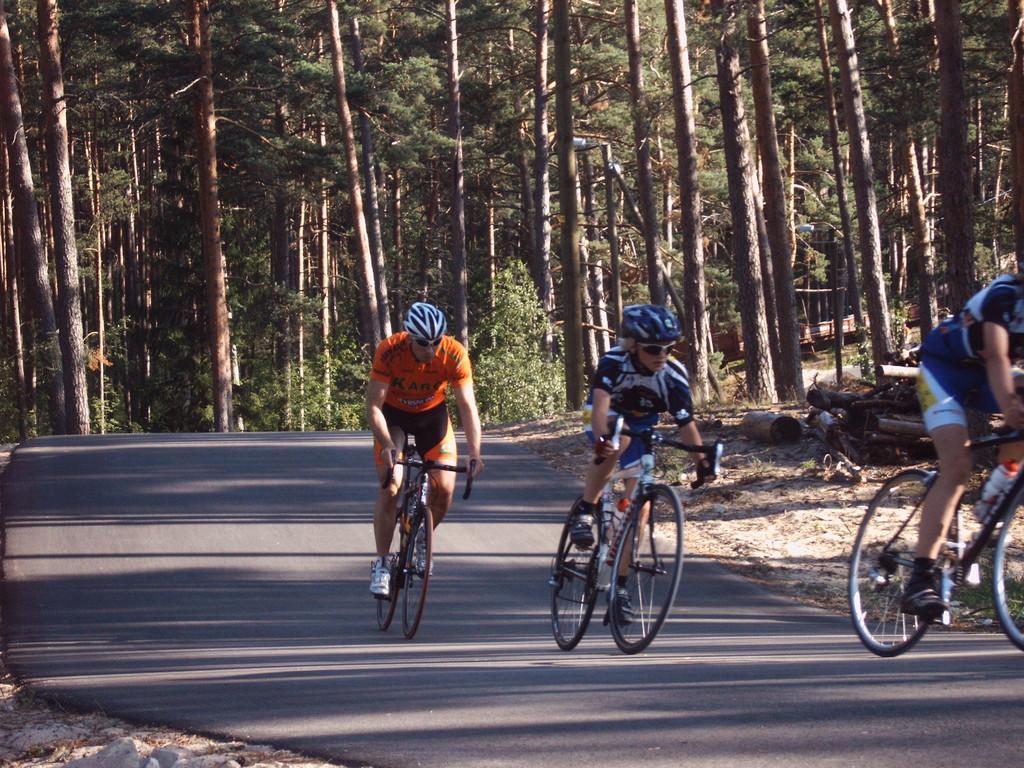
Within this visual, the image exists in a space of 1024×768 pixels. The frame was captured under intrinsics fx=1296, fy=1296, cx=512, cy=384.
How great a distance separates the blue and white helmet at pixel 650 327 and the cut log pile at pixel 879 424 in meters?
7.56

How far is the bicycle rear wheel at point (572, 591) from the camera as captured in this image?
7.87 metres

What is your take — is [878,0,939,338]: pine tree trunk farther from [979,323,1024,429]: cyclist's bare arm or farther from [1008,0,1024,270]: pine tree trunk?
[979,323,1024,429]: cyclist's bare arm

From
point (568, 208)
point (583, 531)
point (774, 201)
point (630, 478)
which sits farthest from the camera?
point (568, 208)

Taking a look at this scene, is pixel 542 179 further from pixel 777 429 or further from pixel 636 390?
pixel 636 390

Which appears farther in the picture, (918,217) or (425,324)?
(918,217)

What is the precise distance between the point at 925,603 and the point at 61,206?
1170 inches

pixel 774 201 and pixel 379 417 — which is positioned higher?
pixel 774 201

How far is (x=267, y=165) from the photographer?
3675 cm

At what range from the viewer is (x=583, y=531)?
788 cm

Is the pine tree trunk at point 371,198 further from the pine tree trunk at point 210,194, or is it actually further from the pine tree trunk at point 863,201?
the pine tree trunk at point 863,201

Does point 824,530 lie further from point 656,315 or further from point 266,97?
point 266,97

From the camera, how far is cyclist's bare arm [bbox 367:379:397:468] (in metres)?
8.38

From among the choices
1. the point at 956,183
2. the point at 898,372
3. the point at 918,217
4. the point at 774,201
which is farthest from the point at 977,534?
the point at 918,217

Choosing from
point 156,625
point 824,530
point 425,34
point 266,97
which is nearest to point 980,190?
point 425,34
